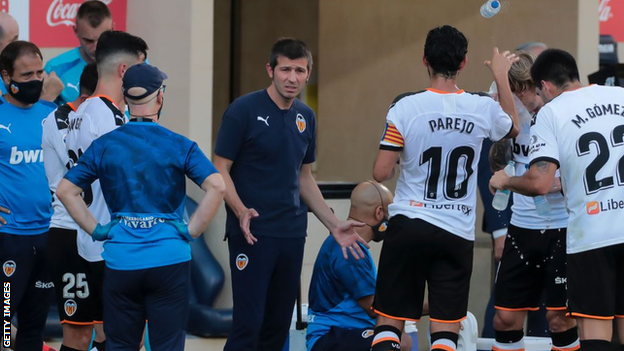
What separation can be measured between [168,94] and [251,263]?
9.73 ft

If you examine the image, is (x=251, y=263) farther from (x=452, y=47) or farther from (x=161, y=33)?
(x=161, y=33)

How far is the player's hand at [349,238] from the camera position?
595cm

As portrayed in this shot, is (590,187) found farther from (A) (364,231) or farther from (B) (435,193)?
(A) (364,231)

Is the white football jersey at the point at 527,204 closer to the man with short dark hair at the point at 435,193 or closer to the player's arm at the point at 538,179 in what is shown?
the player's arm at the point at 538,179

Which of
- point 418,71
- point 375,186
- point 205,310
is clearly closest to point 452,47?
point 375,186

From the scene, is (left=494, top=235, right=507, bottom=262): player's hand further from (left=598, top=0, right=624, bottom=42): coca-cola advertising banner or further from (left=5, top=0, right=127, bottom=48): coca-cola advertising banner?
(left=598, top=0, right=624, bottom=42): coca-cola advertising banner

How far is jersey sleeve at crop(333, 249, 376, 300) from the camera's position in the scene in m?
6.11

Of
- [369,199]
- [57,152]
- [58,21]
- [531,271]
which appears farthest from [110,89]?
[58,21]

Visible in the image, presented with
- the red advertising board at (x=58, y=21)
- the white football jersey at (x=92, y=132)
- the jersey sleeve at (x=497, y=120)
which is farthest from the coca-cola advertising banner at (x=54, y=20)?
the jersey sleeve at (x=497, y=120)

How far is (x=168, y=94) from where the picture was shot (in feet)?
27.9

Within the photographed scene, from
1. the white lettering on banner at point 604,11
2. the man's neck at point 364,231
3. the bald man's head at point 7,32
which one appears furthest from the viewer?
the white lettering on banner at point 604,11

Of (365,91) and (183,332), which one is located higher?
(365,91)

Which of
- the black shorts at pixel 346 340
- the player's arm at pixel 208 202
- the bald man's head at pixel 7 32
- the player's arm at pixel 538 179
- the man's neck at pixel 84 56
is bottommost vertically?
the black shorts at pixel 346 340

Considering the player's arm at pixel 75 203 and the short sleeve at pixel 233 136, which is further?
the short sleeve at pixel 233 136
